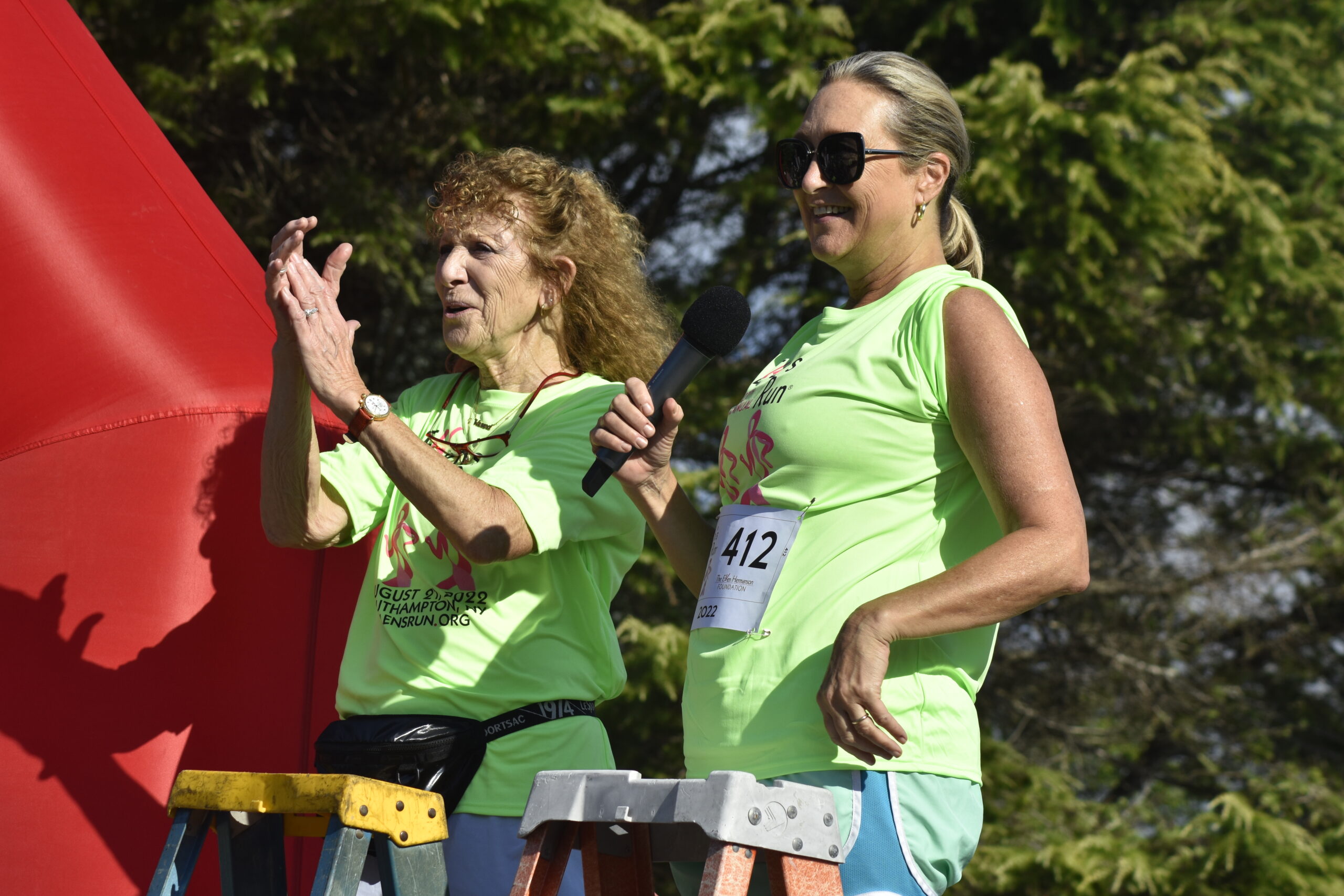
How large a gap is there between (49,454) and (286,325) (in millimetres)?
749

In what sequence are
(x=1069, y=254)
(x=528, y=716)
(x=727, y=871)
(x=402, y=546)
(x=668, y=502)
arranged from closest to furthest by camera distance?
(x=727, y=871) → (x=668, y=502) → (x=528, y=716) → (x=402, y=546) → (x=1069, y=254)

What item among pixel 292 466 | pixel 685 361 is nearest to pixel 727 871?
pixel 685 361

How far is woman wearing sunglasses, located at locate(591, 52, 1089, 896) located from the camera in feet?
4.76

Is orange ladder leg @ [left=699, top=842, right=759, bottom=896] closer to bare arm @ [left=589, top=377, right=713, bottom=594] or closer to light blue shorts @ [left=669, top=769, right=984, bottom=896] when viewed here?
light blue shorts @ [left=669, top=769, right=984, bottom=896]

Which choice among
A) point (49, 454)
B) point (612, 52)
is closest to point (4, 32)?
point (49, 454)

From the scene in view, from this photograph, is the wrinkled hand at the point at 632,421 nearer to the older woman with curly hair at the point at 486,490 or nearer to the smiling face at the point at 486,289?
the older woman with curly hair at the point at 486,490

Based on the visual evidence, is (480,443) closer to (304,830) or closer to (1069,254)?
(304,830)

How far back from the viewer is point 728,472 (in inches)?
70.6

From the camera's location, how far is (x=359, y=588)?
2.62 m

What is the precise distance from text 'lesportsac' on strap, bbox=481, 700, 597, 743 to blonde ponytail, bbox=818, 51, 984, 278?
0.99 m

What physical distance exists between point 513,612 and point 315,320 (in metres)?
0.59

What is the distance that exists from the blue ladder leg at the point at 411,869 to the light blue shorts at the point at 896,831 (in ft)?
1.35

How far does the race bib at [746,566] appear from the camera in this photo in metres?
1.62

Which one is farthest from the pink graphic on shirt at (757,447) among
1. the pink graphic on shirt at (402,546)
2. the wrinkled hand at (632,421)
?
the pink graphic on shirt at (402,546)
